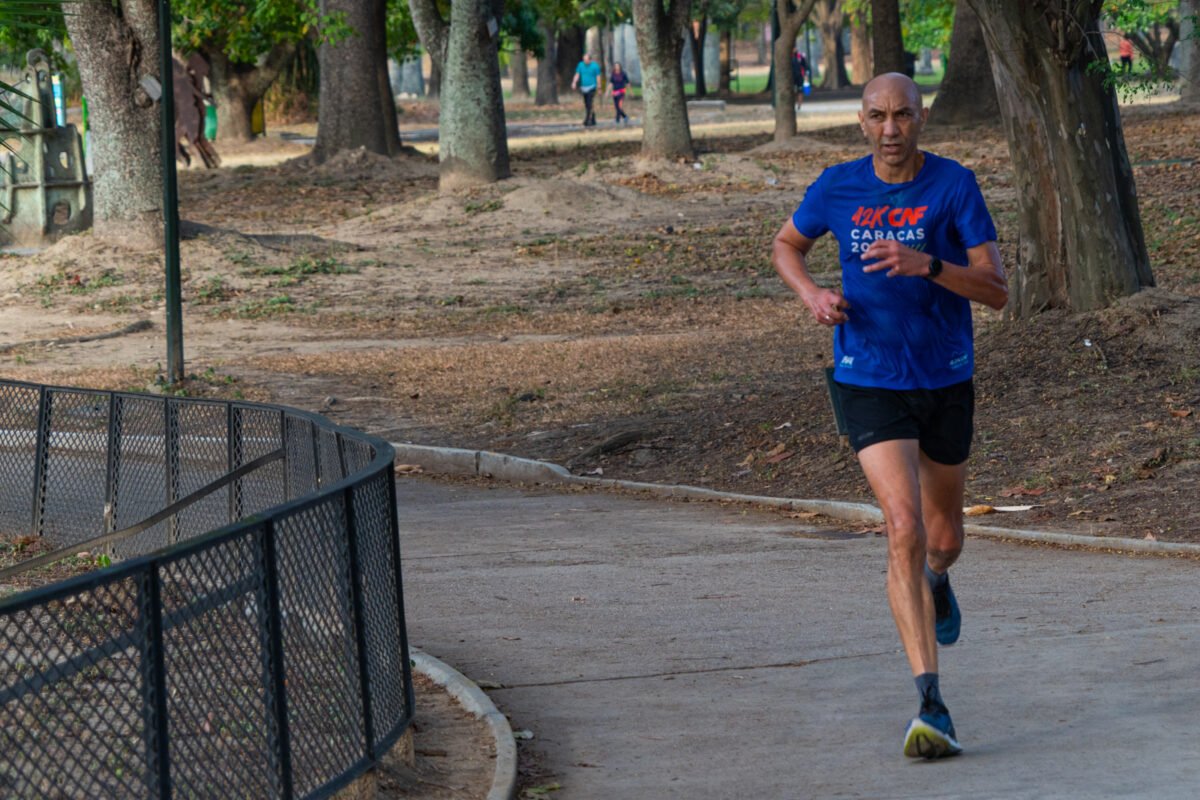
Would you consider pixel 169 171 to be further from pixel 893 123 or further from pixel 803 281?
pixel 893 123

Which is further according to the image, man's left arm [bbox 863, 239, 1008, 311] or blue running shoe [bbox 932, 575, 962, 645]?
blue running shoe [bbox 932, 575, 962, 645]

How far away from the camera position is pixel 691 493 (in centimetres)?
1126

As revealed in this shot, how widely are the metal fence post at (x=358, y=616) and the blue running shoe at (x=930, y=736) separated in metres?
1.54

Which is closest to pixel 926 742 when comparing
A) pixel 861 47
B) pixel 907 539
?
pixel 907 539

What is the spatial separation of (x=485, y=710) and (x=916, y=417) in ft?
5.56

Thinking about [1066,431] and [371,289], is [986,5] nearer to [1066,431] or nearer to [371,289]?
[1066,431]

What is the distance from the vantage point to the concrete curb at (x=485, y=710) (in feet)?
17.1

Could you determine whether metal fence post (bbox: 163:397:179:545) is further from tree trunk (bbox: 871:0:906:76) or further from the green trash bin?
the green trash bin

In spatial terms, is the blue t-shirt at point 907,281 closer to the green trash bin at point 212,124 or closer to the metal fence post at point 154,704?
the metal fence post at point 154,704

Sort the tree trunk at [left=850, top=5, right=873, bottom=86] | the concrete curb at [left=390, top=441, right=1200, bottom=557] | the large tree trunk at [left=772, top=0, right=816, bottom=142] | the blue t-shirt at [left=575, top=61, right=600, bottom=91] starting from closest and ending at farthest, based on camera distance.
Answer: the concrete curb at [left=390, top=441, right=1200, bottom=557] < the large tree trunk at [left=772, top=0, right=816, bottom=142] < the blue t-shirt at [left=575, top=61, right=600, bottom=91] < the tree trunk at [left=850, top=5, right=873, bottom=86]

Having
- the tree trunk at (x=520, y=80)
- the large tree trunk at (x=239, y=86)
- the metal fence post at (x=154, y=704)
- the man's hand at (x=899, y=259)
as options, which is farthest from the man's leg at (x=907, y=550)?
the tree trunk at (x=520, y=80)

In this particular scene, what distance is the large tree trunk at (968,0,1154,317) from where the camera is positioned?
12328 mm

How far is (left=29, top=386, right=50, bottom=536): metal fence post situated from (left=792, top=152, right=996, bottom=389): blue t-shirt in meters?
5.18

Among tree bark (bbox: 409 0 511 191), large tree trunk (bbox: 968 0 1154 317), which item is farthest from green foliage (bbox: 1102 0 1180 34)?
tree bark (bbox: 409 0 511 191)
